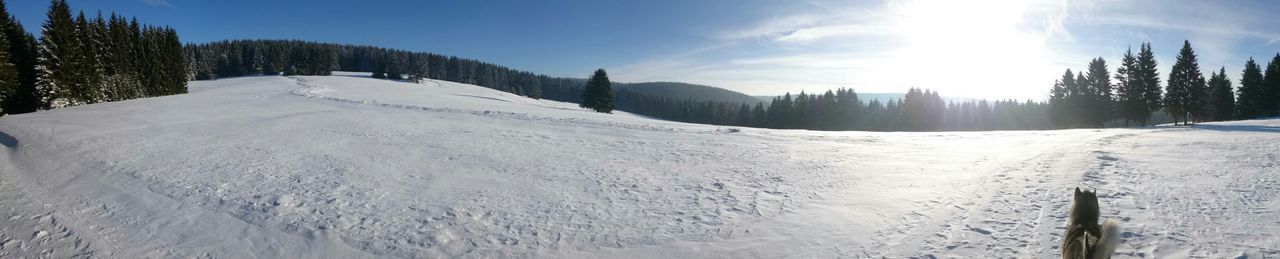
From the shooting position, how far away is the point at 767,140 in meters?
19.7

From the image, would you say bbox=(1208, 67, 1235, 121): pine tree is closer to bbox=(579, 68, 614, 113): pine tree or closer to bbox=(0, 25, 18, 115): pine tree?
bbox=(579, 68, 614, 113): pine tree

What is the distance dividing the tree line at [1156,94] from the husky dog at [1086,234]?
54.8 metres

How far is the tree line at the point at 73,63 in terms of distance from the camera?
26.3 m

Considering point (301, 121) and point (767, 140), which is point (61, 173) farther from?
point (767, 140)

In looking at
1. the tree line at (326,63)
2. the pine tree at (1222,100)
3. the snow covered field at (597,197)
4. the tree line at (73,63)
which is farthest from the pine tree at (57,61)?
the pine tree at (1222,100)

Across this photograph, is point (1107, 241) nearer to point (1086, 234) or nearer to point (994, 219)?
point (1086, 234)

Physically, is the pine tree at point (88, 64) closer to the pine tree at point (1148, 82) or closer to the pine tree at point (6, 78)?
the pine tree at point (6, 78)

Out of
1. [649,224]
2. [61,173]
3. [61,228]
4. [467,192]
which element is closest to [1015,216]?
[649,224]

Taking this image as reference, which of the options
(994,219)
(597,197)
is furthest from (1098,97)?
(597,197)

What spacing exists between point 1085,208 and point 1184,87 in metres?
54.9

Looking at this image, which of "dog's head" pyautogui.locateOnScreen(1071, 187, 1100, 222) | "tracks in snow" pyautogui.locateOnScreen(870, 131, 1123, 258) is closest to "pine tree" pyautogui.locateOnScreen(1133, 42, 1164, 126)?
"tracks in snow" pyautogui.locateOnScreen(870, 131, 1123, 258)

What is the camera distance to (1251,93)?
55.3m

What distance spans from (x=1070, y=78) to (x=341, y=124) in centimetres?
6605

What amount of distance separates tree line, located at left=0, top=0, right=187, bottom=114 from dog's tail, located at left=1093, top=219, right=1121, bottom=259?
1504 inches
